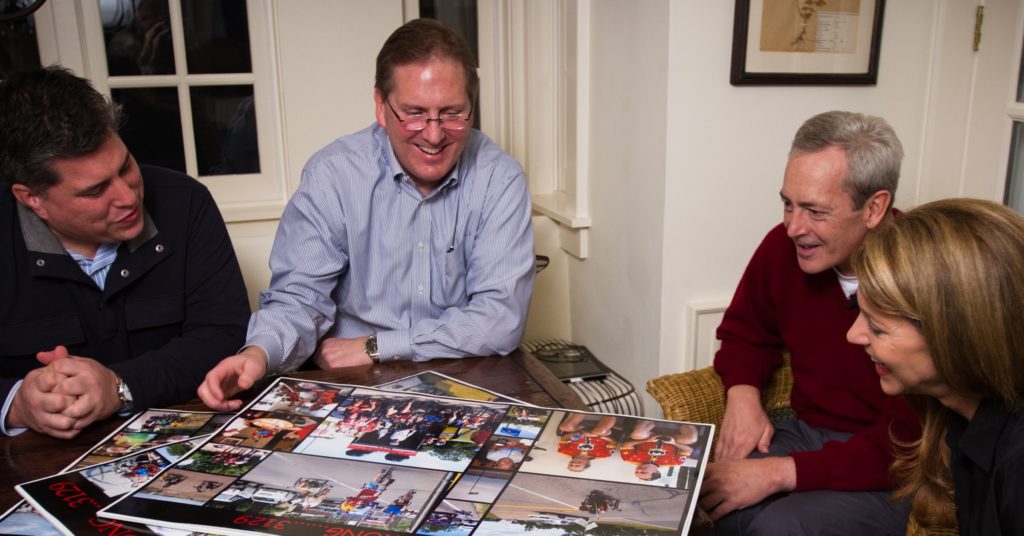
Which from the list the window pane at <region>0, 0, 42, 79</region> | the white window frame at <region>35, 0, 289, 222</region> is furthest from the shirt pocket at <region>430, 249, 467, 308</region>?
the window pane at <region>0, 0, 42, 79</region>

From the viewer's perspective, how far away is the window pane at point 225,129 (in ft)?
9.20

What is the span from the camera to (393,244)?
1939mm

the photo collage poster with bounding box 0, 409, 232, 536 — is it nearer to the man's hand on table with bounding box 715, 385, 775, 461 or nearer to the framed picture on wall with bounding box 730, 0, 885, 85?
the man's hand on table with bounding box 715, 385, 775, 461

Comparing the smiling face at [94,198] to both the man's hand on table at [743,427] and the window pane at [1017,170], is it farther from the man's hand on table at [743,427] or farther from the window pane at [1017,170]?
the window pane at [1017,170]

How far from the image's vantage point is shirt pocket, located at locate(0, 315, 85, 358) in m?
1.61

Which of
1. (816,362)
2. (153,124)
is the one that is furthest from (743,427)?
(153,124)

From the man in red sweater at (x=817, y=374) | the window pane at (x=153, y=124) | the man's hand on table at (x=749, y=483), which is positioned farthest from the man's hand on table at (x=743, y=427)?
the window pane at (x=153, y=124)

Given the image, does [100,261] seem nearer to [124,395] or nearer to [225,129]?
[124,395]

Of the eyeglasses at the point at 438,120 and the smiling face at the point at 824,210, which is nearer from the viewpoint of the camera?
the smiling face at the point at 824,210

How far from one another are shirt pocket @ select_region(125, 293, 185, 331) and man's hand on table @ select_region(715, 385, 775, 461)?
129cm

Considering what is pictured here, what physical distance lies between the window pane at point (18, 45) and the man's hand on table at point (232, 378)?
5.46ft

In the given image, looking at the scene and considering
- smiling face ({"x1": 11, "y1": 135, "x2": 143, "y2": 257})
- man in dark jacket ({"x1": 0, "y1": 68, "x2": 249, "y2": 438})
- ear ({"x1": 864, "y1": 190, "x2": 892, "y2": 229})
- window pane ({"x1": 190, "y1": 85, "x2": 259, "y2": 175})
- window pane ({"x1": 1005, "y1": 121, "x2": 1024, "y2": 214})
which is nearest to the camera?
man in dark jacket ({"x1": 0, "y1": 68, "x2": 249, "y2": 438})

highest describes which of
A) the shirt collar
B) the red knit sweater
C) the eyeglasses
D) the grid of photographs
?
the eyeglasses

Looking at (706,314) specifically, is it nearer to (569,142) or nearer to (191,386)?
(569,142)
